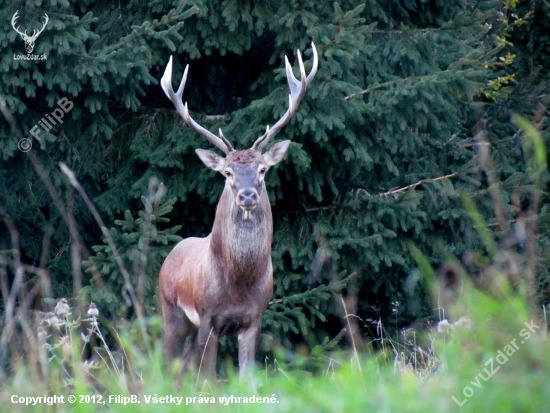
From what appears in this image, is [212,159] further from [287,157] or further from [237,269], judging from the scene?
[287,157]

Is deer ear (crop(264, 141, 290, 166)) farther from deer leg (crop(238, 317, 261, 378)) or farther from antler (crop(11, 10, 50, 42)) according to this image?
antler (crop(11, 10, 50, 42))

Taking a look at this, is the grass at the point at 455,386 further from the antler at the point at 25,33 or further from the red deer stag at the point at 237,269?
the antler at the point at 25,33

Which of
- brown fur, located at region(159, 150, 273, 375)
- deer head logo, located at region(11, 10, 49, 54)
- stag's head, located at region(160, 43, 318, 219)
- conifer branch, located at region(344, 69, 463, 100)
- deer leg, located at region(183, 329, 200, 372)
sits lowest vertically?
deer leg, located at region(183, 329, 200, 372)

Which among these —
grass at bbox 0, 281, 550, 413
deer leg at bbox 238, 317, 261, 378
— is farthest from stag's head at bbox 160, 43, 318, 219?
grass at bbox 0, 281, 550, 413

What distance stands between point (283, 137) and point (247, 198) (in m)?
2.42

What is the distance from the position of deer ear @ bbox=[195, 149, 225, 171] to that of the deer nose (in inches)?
28.8

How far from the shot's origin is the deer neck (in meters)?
5.86

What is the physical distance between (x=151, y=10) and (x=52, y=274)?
2.82 m

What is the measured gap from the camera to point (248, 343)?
5.84 meters

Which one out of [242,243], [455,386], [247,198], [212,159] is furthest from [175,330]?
[455,386]

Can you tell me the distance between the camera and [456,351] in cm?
282

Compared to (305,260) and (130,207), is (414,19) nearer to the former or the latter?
(305,260)

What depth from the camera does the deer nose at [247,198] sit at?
5.63m

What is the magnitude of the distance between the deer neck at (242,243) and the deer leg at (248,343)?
33 cm
